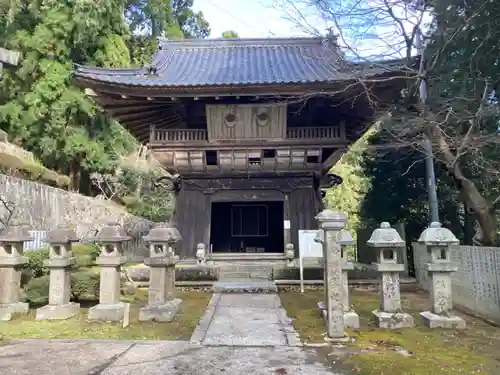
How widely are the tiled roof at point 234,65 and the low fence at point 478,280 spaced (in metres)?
4.91

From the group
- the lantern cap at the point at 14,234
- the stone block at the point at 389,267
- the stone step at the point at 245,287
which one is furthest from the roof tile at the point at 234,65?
the stone block at the point at 389,267

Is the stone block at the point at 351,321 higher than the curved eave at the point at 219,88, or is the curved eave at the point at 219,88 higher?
the curved eave at the point at 219,88

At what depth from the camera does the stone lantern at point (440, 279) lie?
6.07 meters

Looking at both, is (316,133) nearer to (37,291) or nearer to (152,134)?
(152,134)

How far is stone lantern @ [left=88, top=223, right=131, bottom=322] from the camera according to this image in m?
6.41

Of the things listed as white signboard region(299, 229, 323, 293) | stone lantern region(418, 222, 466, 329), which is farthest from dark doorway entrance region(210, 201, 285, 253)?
stone lantern region(418, 222, 466, 329)

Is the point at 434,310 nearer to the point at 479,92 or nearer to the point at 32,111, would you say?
the point at 479,92

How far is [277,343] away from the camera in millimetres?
5121

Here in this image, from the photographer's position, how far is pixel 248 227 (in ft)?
52.3

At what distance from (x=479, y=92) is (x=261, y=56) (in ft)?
28.1

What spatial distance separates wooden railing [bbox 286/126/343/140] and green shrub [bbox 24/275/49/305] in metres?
7.21

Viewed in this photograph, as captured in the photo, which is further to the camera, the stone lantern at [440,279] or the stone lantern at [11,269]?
the stone lantern at [11,269]

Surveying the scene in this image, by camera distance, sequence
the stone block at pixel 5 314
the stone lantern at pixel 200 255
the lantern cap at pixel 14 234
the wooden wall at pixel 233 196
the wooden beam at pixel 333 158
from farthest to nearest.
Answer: the wooden wall at pixel 233 196
the wooden beam at pixel 333 158
the stone lantern at pixel 200 255
the lantern cap at pixel 14 234
the stone block at pixel 5 314

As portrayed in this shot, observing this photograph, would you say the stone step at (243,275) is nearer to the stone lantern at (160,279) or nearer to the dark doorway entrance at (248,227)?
the stone lantern at (160,279)
